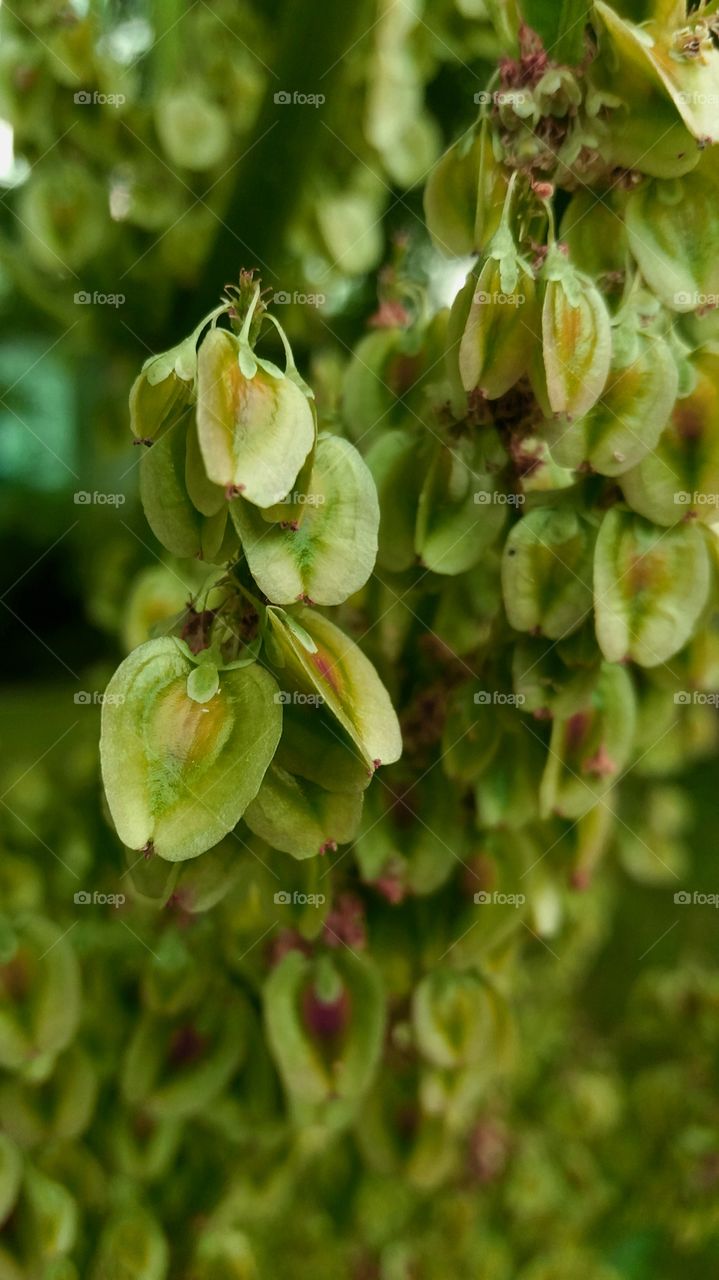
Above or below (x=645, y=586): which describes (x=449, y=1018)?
below

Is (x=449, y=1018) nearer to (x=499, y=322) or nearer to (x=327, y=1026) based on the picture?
(x=327, y=1026)

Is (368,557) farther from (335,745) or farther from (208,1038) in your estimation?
(208,1038)

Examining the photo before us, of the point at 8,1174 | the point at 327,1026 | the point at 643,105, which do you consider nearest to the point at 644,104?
the point at 643,105

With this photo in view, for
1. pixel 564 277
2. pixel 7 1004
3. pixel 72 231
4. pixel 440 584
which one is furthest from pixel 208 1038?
pixel 72 231

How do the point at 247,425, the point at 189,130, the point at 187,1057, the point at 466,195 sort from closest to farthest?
the point at 247,425 < the point at 466,195 < the point at 187,1057 < the point at 189,130

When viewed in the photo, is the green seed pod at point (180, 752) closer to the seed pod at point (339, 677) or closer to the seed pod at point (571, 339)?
the seed pod at point (339, 677)
